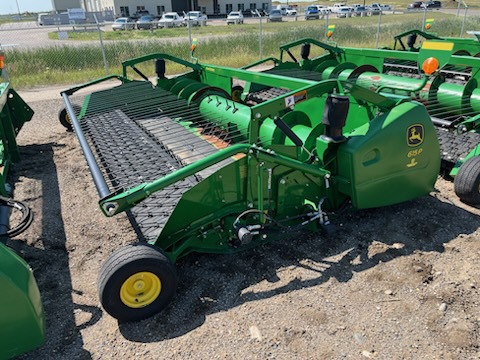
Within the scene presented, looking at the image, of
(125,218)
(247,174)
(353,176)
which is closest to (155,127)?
(125,218)

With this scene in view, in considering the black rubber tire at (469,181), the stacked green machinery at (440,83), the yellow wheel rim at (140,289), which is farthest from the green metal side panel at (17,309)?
the black rubber tire at (469,181)

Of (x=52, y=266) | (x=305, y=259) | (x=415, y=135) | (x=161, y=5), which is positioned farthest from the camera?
(x=161, y=5)

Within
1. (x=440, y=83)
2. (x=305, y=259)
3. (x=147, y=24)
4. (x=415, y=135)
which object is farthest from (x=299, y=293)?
(x=147, y=24)

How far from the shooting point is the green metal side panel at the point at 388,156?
13.1ft

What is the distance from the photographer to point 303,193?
406 centimetres

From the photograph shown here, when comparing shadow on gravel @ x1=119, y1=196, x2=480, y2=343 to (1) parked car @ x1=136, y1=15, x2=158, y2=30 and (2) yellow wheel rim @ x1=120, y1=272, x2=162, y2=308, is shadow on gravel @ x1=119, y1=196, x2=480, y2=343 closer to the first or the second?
(2) yellow wheel rim @ x1=120, y1=272, x2=162, y2=308

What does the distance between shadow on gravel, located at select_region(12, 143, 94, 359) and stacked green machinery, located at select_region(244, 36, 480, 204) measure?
3.62m

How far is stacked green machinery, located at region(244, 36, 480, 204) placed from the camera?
473cm

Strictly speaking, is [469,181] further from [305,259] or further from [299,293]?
[299,293]

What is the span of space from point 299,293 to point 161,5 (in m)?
55.3

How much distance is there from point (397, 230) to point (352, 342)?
1711 millimetres

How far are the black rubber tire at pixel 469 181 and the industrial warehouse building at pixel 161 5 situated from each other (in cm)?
5278

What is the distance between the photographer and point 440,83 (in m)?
6.80

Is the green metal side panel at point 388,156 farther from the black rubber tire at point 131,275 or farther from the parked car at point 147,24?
the parked car at point 147,24
